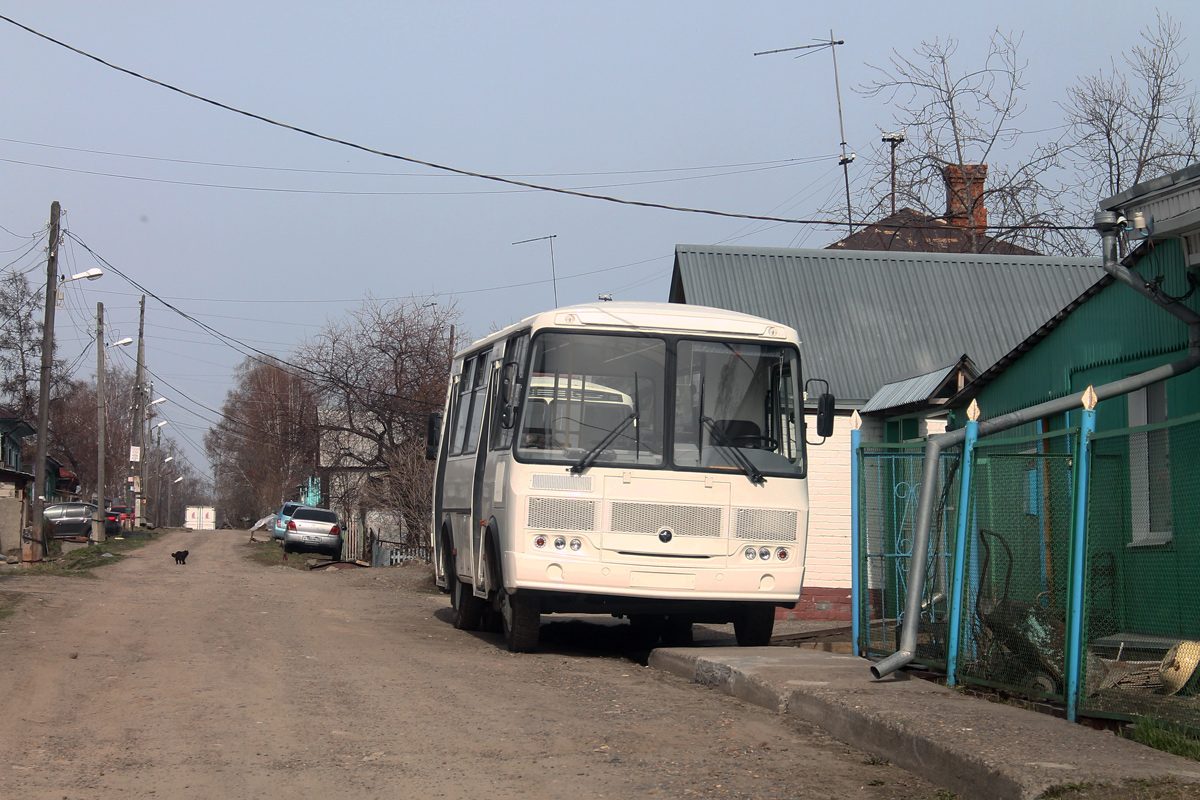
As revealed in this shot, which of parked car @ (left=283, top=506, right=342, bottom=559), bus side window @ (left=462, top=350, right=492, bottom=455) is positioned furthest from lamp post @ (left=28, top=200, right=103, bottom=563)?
bus side window @ (left=462, top=350, right=492, bottom=455)

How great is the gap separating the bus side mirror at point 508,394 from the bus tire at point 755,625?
2876 mm

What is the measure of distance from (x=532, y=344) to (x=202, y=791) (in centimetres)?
608

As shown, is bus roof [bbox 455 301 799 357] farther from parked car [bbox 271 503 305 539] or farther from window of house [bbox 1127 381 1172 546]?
parked car [bbox 271 503 305 539]

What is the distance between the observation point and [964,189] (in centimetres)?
3186

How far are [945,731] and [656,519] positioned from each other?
466 centimetres

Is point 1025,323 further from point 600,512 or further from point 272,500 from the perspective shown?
point 272,500

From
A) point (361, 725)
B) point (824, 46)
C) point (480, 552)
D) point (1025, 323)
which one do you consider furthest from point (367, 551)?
point (361, 725)

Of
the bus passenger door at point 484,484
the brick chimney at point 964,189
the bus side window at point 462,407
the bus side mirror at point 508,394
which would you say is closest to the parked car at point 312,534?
the brick chimney at point 964,189

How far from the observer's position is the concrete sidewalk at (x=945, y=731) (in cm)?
504

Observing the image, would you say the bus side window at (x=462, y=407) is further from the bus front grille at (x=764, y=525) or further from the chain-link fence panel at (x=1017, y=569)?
the chain-link fence panel at (x=1017, y=569)

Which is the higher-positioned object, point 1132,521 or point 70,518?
point 1132,521

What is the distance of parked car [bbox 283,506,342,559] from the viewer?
36.0 metres

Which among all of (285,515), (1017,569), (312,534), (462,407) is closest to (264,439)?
(285,515)

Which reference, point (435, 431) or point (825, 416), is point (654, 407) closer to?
point (825, 416)
